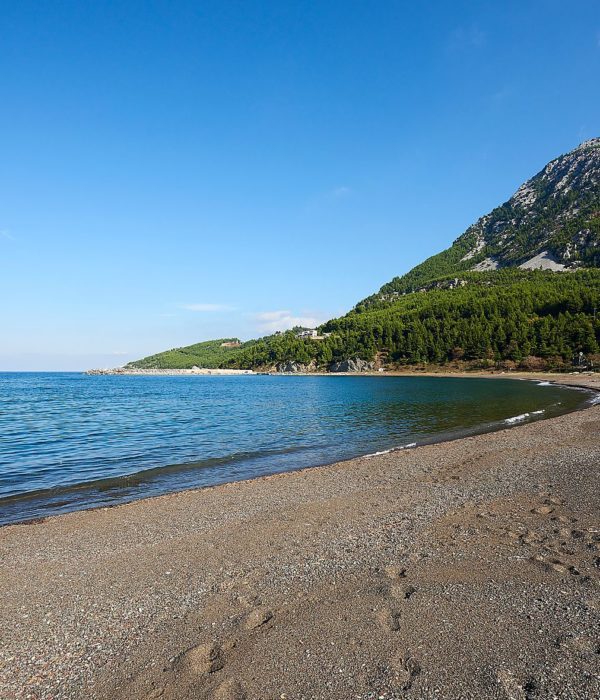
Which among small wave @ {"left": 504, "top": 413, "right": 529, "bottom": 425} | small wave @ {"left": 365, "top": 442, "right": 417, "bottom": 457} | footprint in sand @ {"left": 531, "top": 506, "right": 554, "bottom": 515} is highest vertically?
footprint in sand @ {"left": 531, "top": 506, "right": 554, "bottom": 515}

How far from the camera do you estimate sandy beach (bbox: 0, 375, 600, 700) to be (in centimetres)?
609

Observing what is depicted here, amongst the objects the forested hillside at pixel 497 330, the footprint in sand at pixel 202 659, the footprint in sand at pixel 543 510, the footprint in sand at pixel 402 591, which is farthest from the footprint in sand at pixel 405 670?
the forested hillside at pixel 497 330

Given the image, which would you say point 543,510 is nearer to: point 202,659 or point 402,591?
point 402,591

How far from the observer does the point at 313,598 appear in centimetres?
838

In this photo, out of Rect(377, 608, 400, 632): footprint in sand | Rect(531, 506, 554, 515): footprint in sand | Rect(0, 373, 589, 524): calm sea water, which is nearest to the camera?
Rect(377, 608, 400, 632): footprint in sand

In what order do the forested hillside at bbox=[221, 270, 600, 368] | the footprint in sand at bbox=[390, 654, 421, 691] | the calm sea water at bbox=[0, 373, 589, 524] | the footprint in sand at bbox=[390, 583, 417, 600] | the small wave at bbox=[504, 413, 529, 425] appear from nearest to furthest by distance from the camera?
the footprint in sand at bbox=[390, 654, 421, 691], the footprint in sand at bbox=[390, 583, 417, 600], the calm sea water at bbox=[0, 373, 589, 524], the small wave at bbox=[504, 413, 529, 425], the forested hillside at bbox=[221, 270, 600, 368]

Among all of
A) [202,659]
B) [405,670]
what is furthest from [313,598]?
[405,670]

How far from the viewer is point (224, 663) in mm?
6551

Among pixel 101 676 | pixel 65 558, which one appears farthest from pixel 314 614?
pixel 65 558

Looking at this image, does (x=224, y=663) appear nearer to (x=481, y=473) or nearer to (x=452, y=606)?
(x=452, y=606)

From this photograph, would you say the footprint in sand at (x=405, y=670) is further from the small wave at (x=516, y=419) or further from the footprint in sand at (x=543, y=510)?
the small wave at (x=516, y=419)

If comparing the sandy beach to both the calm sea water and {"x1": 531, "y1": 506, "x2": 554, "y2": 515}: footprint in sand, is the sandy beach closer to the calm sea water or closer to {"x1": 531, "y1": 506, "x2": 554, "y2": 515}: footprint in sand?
{"x1": 531, "y1": 506, "x2": 554, "y2": 515}: footprint in sand

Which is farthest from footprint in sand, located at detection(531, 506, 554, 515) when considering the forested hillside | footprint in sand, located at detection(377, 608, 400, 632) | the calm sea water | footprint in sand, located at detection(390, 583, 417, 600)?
the forested hillside

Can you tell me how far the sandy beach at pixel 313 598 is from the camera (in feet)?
20.0
